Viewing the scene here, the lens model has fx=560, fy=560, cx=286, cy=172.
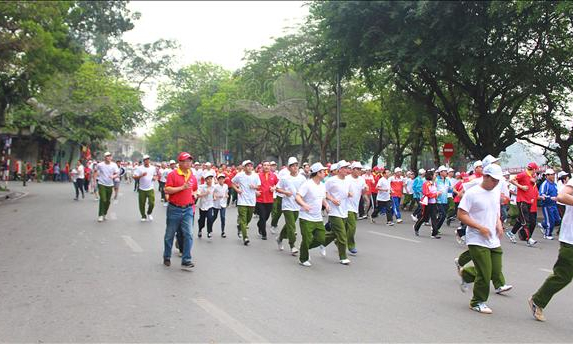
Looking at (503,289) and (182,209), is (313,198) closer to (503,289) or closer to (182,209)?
(182,209)

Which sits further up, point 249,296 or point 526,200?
point 526,200

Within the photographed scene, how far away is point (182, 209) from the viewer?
8641mm

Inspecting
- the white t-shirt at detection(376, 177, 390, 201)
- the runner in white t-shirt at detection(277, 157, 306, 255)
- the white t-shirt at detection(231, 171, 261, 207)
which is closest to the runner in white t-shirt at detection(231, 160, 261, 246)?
the white t-shirt at detection(231, 171, 261, 207)

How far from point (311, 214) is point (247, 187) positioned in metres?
3.18

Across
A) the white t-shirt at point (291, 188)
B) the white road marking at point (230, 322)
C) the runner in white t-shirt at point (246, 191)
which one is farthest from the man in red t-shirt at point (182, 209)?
the runner in white t-shirt at point (246, 191)

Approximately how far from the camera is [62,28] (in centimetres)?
2172

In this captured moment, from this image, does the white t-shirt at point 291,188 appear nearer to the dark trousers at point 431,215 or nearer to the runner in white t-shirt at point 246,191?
the runner in white t-shirt at point 246,191

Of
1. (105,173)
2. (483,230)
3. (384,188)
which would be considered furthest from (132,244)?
(384,188)

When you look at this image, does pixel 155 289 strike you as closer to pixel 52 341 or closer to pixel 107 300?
pixel 107 300

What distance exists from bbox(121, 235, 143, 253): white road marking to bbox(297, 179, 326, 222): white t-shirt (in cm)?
317

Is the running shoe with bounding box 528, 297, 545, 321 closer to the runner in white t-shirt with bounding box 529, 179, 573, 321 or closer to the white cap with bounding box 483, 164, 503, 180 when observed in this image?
the runner in white t-shirt with bounding box 529, 179, 573, 321

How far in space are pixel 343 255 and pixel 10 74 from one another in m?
18.4

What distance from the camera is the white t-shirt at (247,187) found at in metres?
12.1

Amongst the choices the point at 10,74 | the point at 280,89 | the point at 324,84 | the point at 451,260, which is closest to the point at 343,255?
the point at 451,260
